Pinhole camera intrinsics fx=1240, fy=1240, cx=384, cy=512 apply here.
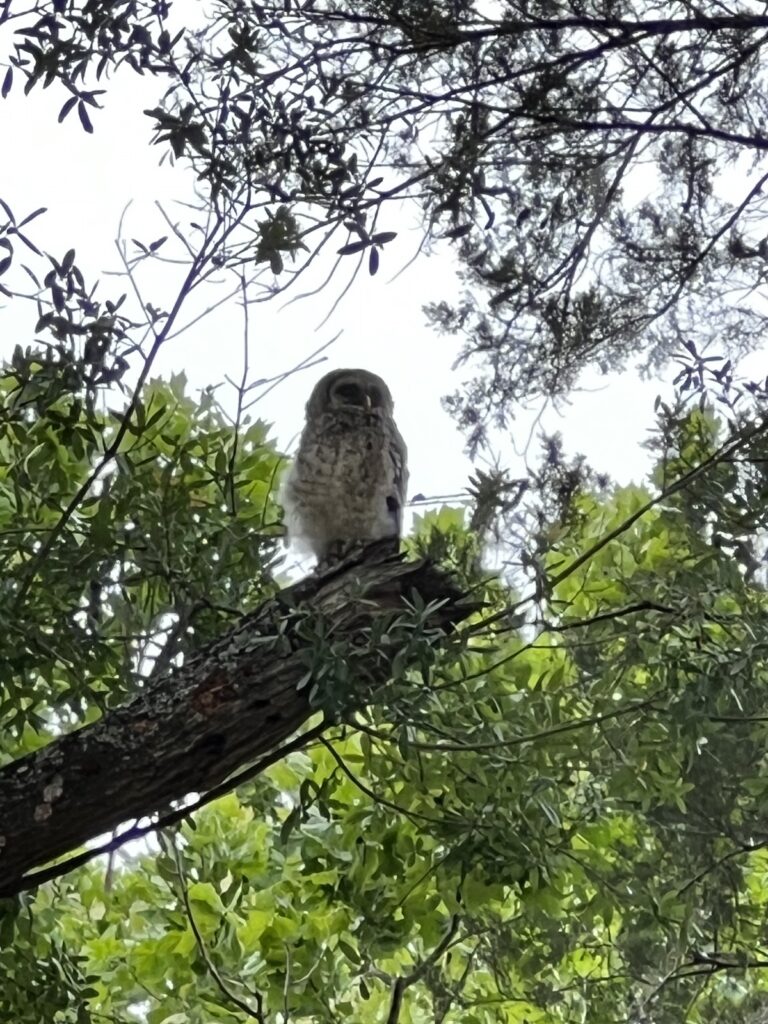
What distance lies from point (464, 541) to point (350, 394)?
0.78 metres

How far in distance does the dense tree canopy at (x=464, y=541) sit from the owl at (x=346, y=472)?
0.43ft

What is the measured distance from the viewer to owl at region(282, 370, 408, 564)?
2.38 meters

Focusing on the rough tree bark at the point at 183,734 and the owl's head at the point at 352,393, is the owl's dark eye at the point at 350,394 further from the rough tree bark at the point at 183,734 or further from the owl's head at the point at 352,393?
the rough tree bark at the point at 183,734

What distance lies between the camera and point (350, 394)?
2.52m

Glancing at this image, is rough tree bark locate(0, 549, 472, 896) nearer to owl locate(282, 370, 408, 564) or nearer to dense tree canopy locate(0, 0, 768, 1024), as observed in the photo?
dense tree canopy locate(0, 0, 768, 1024)

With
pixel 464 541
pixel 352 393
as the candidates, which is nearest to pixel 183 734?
pixel 464 541

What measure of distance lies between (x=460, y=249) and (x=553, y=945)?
1356 mm

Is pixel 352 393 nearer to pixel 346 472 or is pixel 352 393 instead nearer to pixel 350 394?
pixel 350 394

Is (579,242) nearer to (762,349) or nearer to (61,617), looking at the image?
(762,349)

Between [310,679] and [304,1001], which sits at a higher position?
[310,679]

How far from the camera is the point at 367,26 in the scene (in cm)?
184

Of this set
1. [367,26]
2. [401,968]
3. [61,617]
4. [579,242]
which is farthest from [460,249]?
[401,968]

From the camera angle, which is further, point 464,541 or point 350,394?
point 350,394

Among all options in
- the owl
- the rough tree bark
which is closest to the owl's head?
the owl
